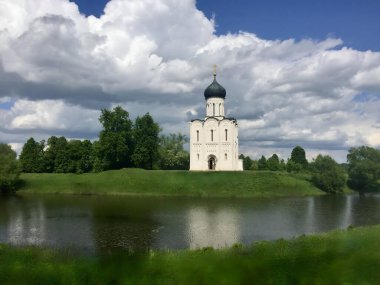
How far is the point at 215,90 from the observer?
70.6 metres

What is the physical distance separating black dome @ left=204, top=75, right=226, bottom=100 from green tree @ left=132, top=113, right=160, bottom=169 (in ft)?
35.8

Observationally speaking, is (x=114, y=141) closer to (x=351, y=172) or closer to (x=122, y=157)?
(x=122, y=157)

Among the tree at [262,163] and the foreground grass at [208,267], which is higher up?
the tree at [262,163]

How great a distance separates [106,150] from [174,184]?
1513 centimetres

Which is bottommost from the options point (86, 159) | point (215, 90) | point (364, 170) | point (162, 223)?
point (162, 223)

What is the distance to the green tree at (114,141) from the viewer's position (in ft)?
217

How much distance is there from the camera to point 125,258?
51.0 ft

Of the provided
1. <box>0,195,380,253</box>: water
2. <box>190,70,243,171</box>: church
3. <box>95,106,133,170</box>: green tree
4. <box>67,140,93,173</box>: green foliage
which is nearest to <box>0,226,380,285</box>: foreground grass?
<box>0,195,380,253</box>: water

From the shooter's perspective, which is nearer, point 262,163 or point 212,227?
point 212,227

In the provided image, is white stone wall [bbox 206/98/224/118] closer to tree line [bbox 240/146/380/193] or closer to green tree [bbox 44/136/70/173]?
tree line [bbox 240/146/380/193]

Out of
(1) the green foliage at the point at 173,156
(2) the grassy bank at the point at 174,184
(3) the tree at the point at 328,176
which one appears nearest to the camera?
(2) the grassy bank at the point at 174,184

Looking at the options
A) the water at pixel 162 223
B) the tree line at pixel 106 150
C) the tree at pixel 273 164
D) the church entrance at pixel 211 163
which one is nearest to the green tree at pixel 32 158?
the tree line at pixel 106 150

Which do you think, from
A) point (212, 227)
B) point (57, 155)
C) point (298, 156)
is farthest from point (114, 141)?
point (298, 156)

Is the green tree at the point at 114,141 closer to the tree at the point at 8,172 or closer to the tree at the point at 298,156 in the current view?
the tree at the point at 8,172
